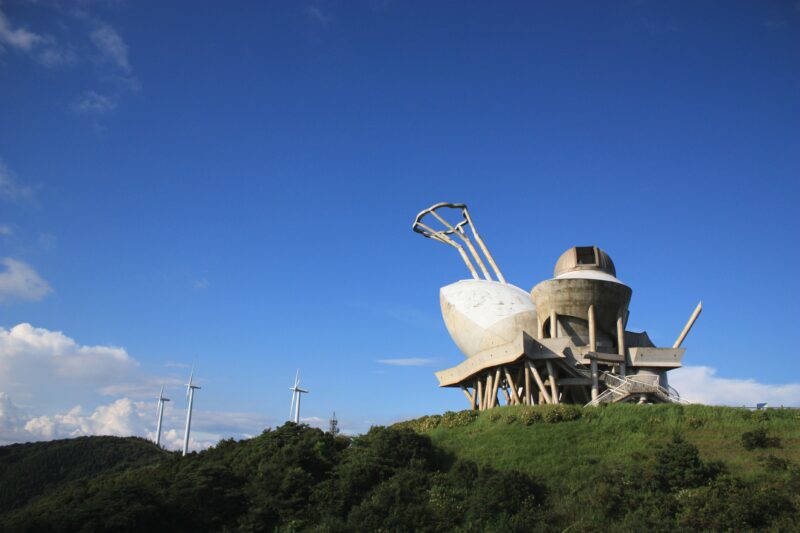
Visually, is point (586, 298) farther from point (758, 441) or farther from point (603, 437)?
point (758, 441)

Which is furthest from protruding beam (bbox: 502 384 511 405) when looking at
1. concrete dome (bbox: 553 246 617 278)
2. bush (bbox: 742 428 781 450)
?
bush (bbox: 742 428 781 450)

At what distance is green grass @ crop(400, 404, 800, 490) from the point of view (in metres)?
29.3

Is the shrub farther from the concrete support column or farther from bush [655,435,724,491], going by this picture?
bush [655,435,724,491]

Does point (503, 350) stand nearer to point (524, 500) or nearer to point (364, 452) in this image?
point (364, 452)

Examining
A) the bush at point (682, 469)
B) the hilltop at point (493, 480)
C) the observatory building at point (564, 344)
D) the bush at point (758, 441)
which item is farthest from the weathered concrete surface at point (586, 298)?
the bush at point (682, 469)

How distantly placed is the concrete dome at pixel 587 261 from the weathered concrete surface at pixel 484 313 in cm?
352

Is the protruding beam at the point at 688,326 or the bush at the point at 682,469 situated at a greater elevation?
the protruding beam at the point at 688,326

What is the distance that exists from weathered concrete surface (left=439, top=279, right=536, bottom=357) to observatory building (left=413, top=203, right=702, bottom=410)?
0.21 ft

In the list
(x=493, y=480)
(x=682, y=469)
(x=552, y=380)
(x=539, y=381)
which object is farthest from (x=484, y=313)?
(x=682, y=469)

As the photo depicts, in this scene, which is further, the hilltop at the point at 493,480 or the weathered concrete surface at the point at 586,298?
the weathered concrete surface at the point at 586,298

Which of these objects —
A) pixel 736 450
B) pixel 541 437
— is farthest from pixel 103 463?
pixel 736 450

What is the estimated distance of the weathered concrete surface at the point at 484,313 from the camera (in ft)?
150

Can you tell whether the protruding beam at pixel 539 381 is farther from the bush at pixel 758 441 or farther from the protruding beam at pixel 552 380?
the bush at pixel 758 441

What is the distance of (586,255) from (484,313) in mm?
7353
